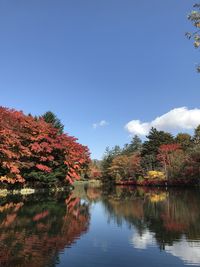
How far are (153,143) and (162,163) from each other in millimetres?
7873

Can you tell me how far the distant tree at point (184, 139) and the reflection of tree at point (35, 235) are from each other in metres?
37.9

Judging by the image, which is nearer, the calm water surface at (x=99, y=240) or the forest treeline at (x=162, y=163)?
the calm water surface at (x=99, y=240)

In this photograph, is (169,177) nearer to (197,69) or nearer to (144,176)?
(144,176)

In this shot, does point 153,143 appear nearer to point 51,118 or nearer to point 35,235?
point 51,118

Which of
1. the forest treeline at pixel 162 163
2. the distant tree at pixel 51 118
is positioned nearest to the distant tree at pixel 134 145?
the forest treeline at pixel 162 163

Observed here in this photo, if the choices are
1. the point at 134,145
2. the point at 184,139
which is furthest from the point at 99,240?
the point at 134,145

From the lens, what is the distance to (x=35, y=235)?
10672 millimetres

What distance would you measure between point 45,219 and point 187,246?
22.6 feet

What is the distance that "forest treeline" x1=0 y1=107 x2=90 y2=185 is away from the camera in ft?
86.4

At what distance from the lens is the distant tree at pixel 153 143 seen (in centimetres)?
5342

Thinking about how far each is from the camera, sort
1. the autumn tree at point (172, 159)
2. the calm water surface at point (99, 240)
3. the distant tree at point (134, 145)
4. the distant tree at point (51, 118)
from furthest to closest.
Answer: the distant tree at point (134, 145) → the distant tree at point (51, 118) → the autumn tree at point (172, 159) → the calm water surface at point (99, 240)

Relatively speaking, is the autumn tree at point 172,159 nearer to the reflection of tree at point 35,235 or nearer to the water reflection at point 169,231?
the water reflection at point 169,231

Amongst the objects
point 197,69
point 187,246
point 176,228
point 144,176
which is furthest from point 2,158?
point 144,176

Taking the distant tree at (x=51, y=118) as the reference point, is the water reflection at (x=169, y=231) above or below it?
below
